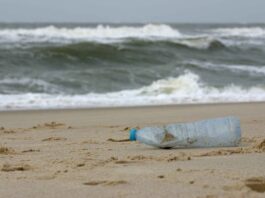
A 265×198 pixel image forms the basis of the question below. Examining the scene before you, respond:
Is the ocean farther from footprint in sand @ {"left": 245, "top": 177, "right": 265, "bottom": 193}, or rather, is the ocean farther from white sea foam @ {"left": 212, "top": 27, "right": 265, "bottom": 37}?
white sea foam @ {"left": 212, "top": 27, "right": 265, "bottom": 37}

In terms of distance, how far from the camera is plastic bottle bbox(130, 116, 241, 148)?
436 centimetres

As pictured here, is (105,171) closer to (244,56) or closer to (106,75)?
(106,75)

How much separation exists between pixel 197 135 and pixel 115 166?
1057 mm

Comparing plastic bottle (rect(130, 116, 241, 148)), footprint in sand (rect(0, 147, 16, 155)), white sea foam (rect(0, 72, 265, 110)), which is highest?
white sea foam (rect(0, 72, 265, 110))

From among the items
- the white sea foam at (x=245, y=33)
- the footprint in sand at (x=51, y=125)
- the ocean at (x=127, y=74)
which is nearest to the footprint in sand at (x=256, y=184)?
the footprint in sand at (x=51, y=125)

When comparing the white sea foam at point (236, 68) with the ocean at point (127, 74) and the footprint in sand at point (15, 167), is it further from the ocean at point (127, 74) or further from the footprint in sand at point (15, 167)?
the footprint in sand at point (15, 167)

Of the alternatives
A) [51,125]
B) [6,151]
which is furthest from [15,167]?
[51,125]

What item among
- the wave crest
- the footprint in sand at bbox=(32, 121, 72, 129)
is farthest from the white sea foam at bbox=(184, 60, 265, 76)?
the wave crest

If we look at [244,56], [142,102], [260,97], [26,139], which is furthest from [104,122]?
[244,56]

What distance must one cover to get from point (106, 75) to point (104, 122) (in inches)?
254

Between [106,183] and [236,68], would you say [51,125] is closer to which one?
[106,183]

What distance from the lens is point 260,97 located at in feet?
34.0

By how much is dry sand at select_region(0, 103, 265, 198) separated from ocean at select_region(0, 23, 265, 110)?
361cm

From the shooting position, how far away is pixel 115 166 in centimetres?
355
